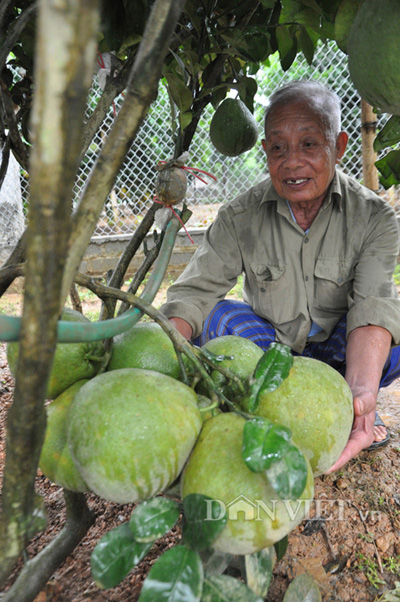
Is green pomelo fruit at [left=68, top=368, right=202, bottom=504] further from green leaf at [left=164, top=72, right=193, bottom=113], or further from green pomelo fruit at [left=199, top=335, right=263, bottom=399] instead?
green leaf at [left=164, top=72, right=193, bottom=113]

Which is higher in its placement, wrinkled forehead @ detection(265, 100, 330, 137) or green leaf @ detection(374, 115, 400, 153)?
wrinkled forehead @ detection(265, 100, 330, 137)

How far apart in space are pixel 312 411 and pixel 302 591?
394mm

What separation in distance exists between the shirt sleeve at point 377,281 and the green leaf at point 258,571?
3.20 feet

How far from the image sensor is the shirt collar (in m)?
1.86

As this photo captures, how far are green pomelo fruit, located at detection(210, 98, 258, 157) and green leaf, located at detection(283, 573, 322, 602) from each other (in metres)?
1.22

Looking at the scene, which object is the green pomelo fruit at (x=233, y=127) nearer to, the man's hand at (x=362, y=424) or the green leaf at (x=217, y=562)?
the man's hand at (x=362, y=424)

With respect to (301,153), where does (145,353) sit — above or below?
below

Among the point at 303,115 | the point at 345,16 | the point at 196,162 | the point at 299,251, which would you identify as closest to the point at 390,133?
the point at 345,16

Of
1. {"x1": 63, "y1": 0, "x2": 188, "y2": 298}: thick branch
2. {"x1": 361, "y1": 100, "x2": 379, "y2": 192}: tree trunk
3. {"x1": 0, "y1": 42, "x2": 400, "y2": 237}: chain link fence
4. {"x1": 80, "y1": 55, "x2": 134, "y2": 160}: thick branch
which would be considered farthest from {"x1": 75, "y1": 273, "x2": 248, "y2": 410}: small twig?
{"x1": 0, "y1": 42, "x2": 400, "y2": 237}: chain link fence

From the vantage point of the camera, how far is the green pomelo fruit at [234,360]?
29.5 inches

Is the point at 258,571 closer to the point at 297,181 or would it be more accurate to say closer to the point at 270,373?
the point at 270,373

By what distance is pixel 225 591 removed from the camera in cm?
58

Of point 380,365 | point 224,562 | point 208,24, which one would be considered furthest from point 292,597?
point 208,24

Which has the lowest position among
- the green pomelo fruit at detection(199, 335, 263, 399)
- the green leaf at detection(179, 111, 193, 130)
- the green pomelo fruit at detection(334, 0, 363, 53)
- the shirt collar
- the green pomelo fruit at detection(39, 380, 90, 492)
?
the green pomelo fruit at detection(39, 380, 90, 492)
